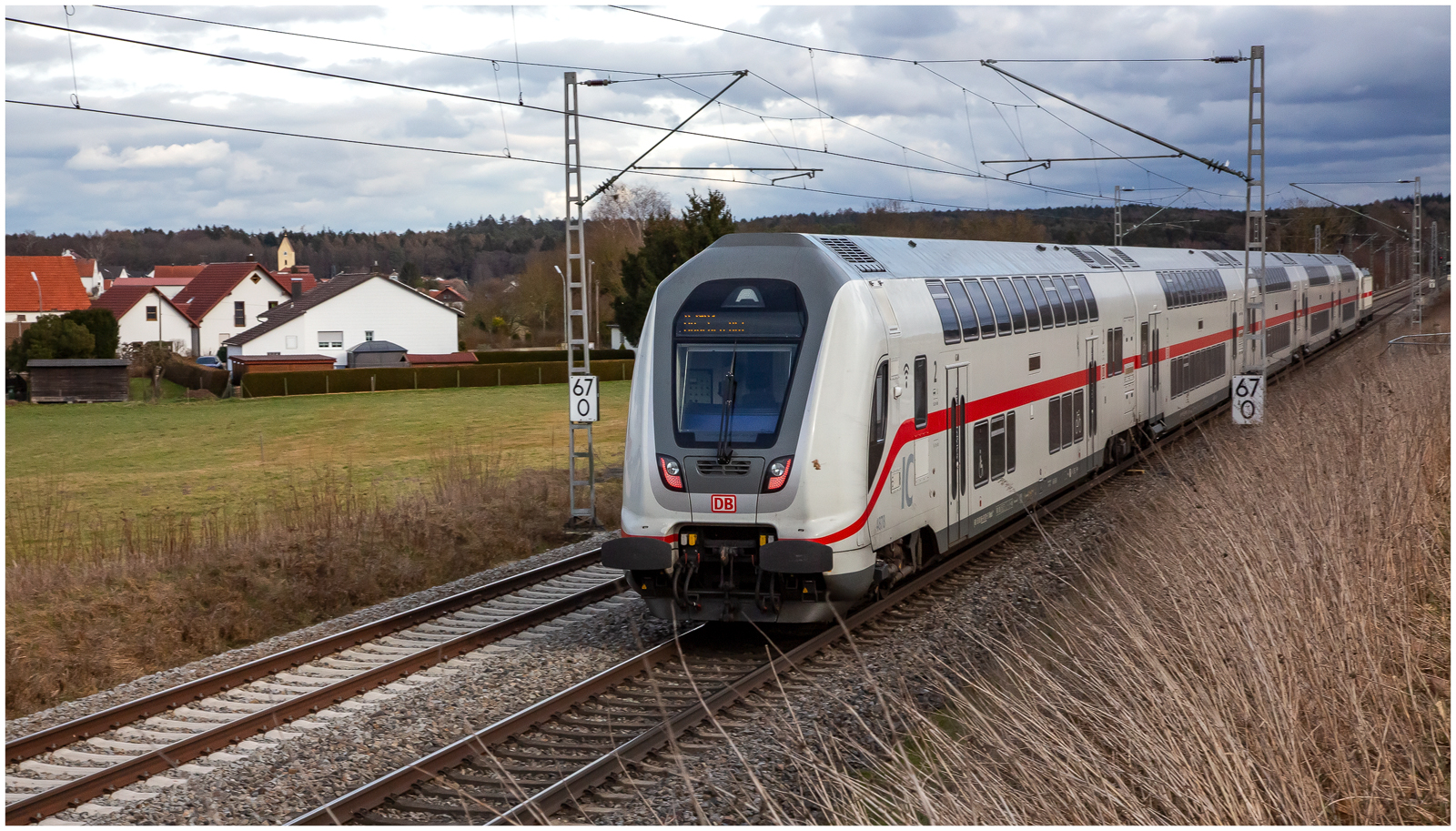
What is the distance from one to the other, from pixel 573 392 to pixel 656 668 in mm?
8231

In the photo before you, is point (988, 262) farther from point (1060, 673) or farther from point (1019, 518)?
point (1060, 673)

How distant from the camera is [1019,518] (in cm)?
1780

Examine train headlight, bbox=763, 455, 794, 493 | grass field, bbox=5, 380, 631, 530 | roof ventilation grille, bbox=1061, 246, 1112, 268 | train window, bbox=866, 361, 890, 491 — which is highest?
roof ventilation grille, bbox=1061, 246, 1112, 268

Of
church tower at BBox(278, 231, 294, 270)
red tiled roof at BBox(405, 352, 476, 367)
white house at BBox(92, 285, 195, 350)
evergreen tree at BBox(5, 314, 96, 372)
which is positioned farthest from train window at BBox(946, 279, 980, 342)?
church tower at BBox(278, 231, 294, 270)

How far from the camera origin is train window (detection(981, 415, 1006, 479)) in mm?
14898

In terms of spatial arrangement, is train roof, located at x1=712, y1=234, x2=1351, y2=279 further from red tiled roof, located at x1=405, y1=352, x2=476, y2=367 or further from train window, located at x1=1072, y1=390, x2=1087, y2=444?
red tiled roof, located at x1=405, y1=352, x2=476, y2=367

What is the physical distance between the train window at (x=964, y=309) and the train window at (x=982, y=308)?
17 centimetres

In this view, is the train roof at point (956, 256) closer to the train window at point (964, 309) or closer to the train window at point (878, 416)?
the train window at point (964, 309)

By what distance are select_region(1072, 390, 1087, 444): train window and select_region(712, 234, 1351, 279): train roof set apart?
186cm

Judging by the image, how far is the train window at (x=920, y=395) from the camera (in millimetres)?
12492

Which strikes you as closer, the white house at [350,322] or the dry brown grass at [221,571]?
the dry brown grass at [221,571]

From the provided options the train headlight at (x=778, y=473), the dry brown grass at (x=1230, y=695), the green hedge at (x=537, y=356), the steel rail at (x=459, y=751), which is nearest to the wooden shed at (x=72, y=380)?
the green hedge at (x=537, y=356)

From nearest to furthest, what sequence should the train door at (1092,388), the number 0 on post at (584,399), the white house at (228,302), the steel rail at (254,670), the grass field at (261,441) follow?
the steel rail at (254,670), the number 0 on post at (584,399), the train door at (1092,388), the grass field at (261,441), the white house at (228,302)

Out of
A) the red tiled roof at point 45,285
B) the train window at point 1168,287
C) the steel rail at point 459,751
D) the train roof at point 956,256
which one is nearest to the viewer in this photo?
the steel rail at point 459,751
